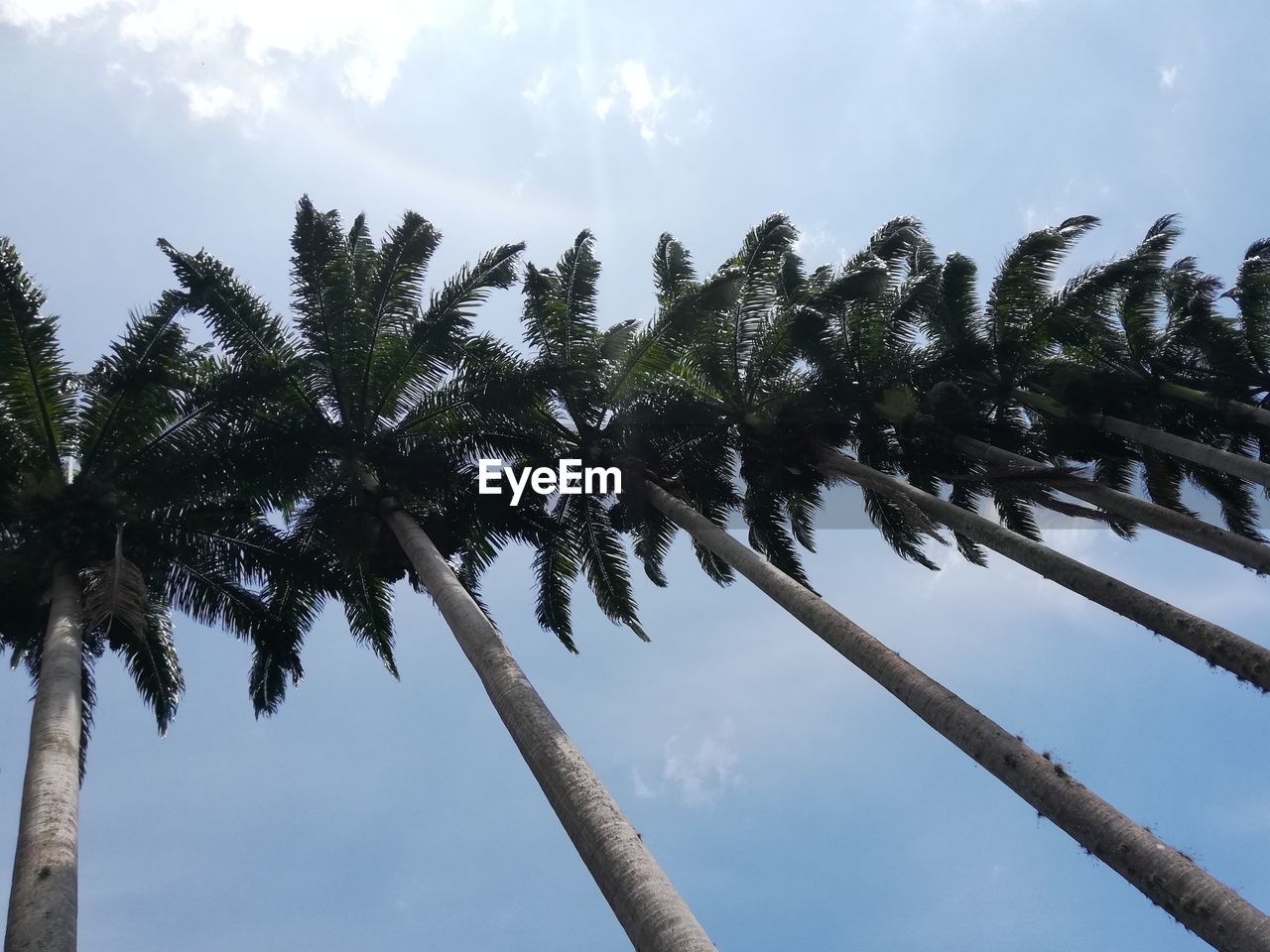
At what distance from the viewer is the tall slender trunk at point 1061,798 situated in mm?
6840

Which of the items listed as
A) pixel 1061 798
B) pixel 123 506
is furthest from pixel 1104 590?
pixel 123 506

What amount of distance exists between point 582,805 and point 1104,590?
8243 mm

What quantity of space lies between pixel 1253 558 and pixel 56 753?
15450 millimetres

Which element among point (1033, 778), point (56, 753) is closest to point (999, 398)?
point (1033, 778)

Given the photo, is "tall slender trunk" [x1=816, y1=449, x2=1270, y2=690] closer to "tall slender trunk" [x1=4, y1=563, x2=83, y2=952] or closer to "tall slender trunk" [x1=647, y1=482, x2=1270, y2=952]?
"tall slender trunk" [x1=647, y1=482, x2=1270, y2=952]

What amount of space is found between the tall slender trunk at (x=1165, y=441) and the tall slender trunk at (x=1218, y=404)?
0.81 metres

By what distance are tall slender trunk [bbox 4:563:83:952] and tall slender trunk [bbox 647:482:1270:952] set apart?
25.3 feet

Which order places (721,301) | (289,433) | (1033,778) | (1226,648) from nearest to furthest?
(1033,778)
(1226,648)
(289,433)
(721,301)

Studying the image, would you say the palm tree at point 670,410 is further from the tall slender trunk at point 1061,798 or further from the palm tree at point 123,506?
the palm tree at point 123,506

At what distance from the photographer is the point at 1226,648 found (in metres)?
10.6

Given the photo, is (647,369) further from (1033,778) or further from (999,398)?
(1033,778)

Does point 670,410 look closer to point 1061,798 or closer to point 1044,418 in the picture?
point 1044,418

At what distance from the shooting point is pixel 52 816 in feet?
26.2

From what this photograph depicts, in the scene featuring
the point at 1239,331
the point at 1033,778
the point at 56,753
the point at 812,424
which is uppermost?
the point at 812,424
